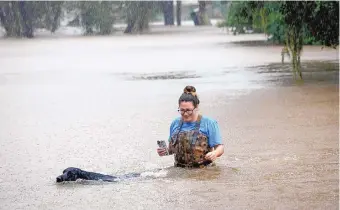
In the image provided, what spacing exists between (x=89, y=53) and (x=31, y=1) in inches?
834

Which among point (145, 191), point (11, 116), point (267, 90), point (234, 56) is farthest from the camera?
point (234, 56)

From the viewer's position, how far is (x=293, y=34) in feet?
60.8

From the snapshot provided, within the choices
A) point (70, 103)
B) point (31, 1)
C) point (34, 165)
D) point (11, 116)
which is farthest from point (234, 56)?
point (31, 1)

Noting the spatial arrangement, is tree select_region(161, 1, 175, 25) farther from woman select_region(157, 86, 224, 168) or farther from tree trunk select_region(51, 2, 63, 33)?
woman select_region(157, 86, 224, 168)

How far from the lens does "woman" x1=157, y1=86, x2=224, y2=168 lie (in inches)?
302

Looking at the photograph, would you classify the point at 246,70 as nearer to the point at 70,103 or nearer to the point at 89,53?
the point at 70,103

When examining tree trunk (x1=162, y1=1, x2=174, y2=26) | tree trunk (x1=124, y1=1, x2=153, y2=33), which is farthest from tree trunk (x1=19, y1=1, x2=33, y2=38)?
tree trunk (x1=162, y1=1, x2=174, y2=26)

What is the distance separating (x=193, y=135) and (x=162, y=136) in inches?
144

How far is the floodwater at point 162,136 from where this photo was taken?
712 cm

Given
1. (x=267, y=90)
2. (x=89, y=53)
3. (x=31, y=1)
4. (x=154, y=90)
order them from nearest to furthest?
(x=267, y=90)
(x=154, y=90)
(x=89, y=53)
(x=31, y=1)

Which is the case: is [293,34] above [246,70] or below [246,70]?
above

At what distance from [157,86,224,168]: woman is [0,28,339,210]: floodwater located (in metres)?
0.23

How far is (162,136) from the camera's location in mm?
11414

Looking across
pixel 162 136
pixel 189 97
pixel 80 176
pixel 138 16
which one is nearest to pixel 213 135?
pixel 189 97
